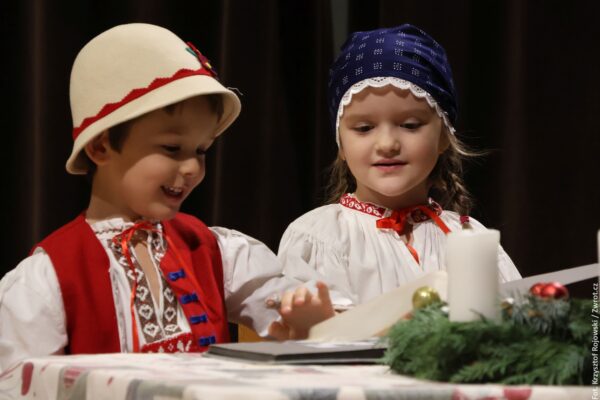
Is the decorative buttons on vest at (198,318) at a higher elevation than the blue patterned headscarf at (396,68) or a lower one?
lower

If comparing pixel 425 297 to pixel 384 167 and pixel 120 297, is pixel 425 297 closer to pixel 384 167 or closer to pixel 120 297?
pixel 120 297

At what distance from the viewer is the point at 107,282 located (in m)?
1.58

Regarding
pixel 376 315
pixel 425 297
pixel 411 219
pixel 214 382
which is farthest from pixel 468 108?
pixel 214 382

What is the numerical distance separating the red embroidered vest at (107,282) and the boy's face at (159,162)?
0.29 ft

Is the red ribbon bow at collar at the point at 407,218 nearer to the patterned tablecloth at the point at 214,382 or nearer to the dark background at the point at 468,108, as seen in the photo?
the dark background at the point at 468,108

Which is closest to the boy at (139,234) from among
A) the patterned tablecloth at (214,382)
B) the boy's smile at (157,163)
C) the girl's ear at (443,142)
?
the boy's smile at (157,163)

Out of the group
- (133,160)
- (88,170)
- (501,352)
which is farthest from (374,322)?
(88,170)

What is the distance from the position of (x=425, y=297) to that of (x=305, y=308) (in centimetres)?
38

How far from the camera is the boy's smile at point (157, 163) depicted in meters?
1.64

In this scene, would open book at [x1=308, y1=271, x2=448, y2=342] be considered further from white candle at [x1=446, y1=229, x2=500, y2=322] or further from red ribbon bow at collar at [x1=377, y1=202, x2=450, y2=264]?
red ribbon bow at collar at [x1=377, y1=202, x2=450, y2=264]

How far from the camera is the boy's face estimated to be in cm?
164

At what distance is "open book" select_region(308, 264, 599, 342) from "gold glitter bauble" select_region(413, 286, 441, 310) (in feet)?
0.15

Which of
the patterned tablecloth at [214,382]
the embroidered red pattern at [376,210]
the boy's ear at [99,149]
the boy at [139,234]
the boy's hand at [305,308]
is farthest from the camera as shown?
the embroidered red pattern at [376,210]

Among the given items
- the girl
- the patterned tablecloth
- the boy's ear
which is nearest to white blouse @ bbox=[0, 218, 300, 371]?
the boy's ear
